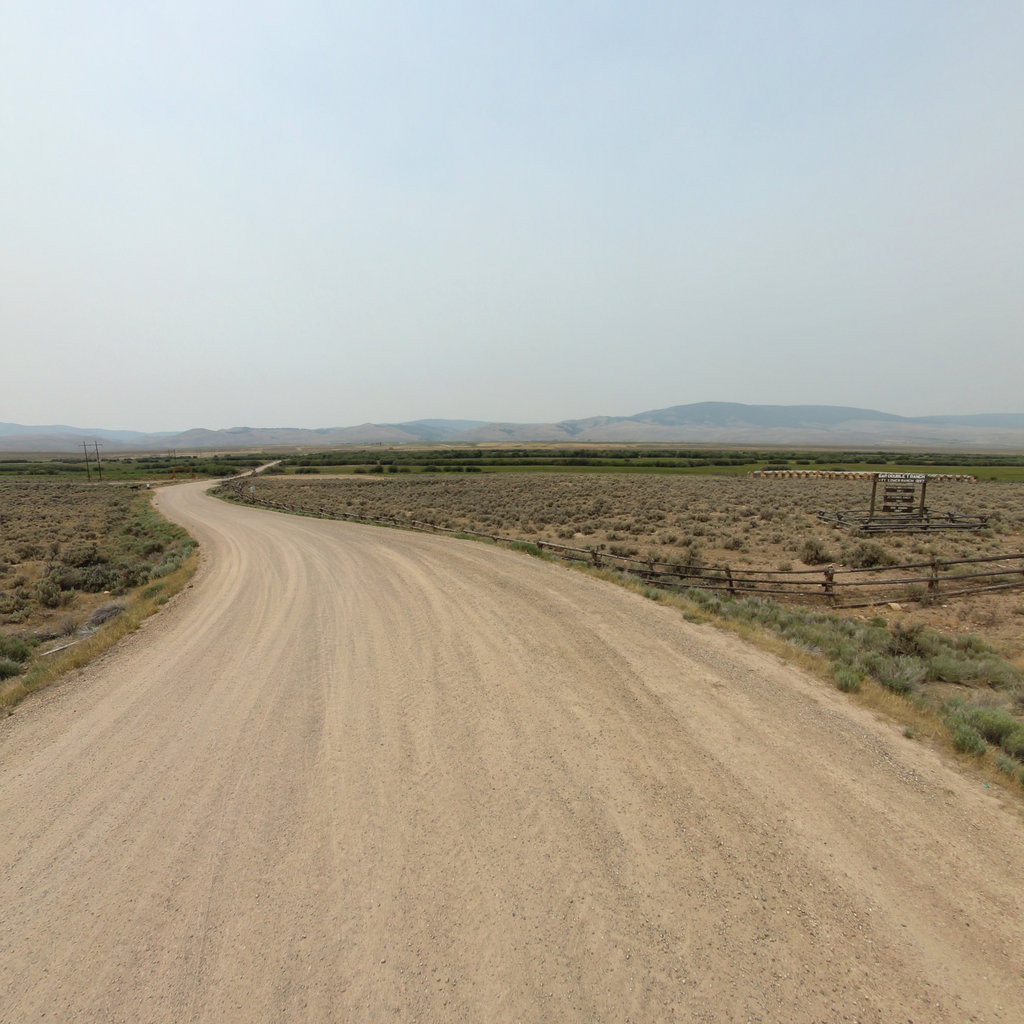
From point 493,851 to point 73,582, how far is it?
62.7ft

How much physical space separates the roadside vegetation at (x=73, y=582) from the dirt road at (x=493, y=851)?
2127 millimetres

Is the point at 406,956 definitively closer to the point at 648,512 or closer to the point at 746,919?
the point at 746,919

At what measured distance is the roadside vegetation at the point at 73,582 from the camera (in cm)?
984

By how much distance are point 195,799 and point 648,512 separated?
2822cm

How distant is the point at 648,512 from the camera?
101 feet

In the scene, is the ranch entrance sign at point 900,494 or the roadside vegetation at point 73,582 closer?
the roadside vegetation at point 73,582

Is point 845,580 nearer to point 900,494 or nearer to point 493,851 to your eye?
point 900,494

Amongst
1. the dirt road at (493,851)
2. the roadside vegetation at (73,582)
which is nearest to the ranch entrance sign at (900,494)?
the dirt road at (493,851)

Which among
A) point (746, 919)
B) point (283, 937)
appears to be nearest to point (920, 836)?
point (746, 919)

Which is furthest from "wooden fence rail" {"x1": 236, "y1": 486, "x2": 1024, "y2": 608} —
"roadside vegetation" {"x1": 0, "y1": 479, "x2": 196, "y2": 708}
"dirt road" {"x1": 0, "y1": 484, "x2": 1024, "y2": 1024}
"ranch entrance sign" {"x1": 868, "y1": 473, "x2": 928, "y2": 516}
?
"roadside vegetation" {"x1": 0, "y1": 479, "x2": 196, "y2": 708}

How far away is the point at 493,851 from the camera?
14.9 ft

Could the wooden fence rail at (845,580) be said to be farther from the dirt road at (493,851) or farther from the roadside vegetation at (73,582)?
the roadside vegetation at (73,582)

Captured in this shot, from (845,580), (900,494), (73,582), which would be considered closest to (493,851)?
(845,580)

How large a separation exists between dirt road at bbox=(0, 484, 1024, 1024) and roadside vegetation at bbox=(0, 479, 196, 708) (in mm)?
2127
